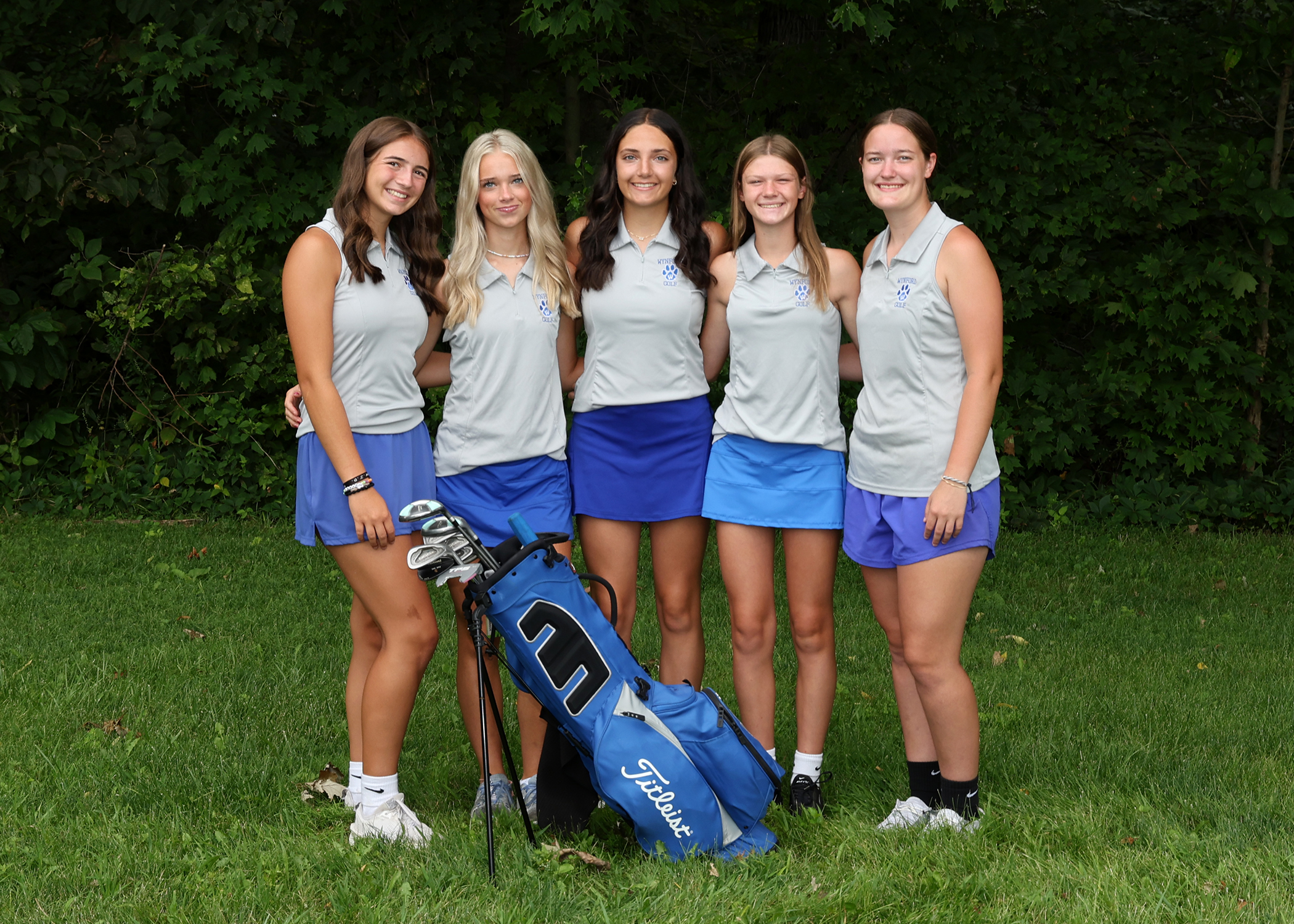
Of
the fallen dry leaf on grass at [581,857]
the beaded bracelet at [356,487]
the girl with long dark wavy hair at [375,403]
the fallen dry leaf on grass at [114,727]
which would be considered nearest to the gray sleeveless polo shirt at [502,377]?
the girl with long dark wavy hair at [375,403]

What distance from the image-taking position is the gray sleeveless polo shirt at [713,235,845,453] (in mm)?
3699

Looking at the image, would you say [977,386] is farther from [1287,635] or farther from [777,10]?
[777,10]

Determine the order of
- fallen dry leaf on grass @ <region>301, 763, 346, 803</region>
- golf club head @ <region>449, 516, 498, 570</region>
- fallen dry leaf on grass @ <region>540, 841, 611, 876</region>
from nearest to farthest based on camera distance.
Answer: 1. golf club head @ <region>449, 516, 498, 570</region>
2. fallen dry leaf on grass @ <region>540, 841, 611, 876</region>
3. fallen dry leaf on grass @ <region>301, 763, 346, 803</region>

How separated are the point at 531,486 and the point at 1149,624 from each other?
3.88 meters

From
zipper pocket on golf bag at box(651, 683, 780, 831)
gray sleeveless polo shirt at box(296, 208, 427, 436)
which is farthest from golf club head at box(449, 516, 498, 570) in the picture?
zipper pocket on golf bag at box(651, 683, 780, 831)

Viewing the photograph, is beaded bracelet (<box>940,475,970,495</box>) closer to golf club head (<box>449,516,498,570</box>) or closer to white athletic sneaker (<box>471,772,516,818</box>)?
golf club head (<box>449,516,498,570</box>)

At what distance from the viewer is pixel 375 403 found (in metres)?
3.50

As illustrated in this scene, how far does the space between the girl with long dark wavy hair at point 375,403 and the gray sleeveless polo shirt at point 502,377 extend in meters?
0.12

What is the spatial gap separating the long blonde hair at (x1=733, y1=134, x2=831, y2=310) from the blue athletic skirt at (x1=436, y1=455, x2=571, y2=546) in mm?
982

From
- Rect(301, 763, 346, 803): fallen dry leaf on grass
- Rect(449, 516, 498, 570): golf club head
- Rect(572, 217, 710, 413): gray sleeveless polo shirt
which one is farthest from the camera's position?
Rect(301, 763, 346, 803): fallen dry leaf on grass

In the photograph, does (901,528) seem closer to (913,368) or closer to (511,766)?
(913,368)

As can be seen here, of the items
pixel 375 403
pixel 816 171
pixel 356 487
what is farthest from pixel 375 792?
pixel 816 171

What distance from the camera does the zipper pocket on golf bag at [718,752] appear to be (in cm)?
341

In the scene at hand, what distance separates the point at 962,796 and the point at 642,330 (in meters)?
1.68
